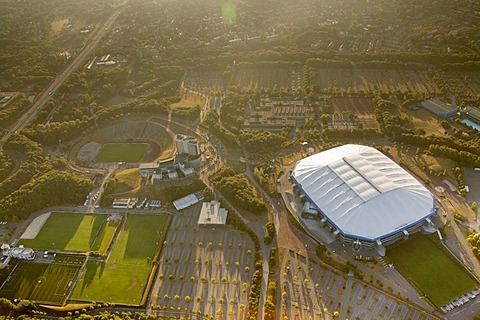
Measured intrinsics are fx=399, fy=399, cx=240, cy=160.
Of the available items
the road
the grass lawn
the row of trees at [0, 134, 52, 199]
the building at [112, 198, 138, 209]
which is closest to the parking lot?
the building at [112, 198, 138, 209]

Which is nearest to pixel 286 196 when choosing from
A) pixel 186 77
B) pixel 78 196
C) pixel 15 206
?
pixel 78 196

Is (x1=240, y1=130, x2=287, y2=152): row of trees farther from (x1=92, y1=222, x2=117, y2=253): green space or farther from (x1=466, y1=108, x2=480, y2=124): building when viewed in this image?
(x1=466, y1=108, x2=480, y2=124): building

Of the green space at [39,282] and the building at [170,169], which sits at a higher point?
the building at [170,169]

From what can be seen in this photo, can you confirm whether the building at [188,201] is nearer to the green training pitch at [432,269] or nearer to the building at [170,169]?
the building at [170,169]

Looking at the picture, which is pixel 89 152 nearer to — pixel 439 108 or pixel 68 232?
pixel 68 232

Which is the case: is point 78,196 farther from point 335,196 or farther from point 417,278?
point 417,278

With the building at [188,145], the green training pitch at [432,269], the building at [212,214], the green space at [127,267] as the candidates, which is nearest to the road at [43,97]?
the building at [188,145]

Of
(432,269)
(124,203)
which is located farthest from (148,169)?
(432,269)
